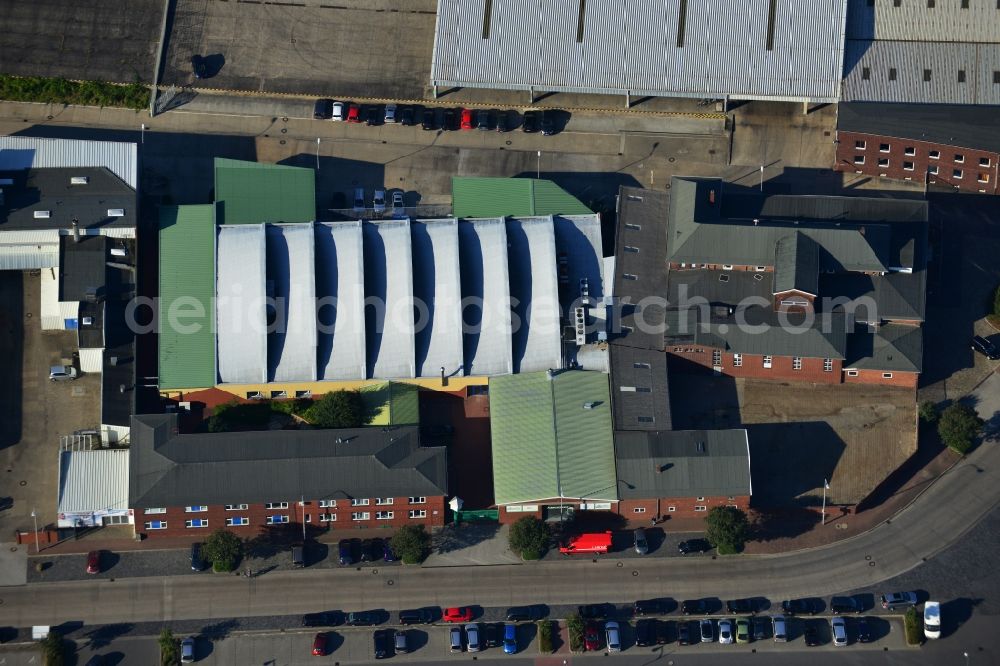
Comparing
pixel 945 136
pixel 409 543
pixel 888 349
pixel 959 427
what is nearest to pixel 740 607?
pixel 959 427

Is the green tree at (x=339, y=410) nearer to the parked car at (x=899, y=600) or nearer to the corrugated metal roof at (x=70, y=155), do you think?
the corrugated metal roof at (x=70, y=155)

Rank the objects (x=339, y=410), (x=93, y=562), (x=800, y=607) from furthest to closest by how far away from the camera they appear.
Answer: (x=339, y=410) → (x=93, y=562) → (x=800, y=607)

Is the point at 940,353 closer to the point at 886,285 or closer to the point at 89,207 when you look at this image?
the point at 886,285

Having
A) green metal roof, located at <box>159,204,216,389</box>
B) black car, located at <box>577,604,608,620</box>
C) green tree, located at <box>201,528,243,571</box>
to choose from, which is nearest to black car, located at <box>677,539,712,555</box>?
black car, located at <box>577,604,608,620</box>

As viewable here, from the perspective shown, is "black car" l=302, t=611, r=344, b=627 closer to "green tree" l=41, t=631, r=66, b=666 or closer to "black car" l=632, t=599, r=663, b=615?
"green tree" l=41, t=631, r=66, b=666

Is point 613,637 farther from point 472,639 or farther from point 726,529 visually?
point 726,529

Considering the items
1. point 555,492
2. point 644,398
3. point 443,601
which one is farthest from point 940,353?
point 443,601

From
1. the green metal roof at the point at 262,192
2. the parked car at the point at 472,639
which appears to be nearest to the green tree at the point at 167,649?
the parked car at the point at 472,639
